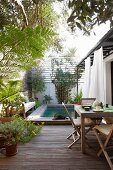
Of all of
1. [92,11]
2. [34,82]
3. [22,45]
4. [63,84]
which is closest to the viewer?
[92,11]

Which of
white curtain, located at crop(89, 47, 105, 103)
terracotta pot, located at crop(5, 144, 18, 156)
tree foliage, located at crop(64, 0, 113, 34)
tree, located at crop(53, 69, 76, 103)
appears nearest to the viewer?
tree foliage, located at crop(64, 0, 113, 34)

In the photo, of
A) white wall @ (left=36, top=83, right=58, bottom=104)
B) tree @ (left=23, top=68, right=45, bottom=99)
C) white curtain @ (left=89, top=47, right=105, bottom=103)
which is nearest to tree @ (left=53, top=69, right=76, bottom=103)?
white wall @ (left=36, top=83, right=58, bottom=104)

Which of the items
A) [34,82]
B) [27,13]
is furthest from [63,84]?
[27,13]

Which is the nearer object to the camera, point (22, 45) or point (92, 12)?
point (92, 12)

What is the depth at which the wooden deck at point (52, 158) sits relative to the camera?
3686 millimetres

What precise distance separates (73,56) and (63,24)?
29.0 ft

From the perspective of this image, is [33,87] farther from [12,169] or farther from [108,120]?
[12,169]

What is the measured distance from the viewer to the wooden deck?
3.69 metres

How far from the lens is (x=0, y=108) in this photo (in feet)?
23.9

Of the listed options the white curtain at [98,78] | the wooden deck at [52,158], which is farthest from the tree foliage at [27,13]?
the white curtain at [98,78]

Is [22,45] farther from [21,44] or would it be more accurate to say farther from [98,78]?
[98,78]

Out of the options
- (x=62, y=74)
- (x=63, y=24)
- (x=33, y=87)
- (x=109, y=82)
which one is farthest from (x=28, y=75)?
(x=63, y=24)

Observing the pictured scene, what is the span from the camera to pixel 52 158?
4.05 meters

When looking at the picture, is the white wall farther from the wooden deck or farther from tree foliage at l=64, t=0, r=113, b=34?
tree foliage at l=64, t=0, r=113, b=34
